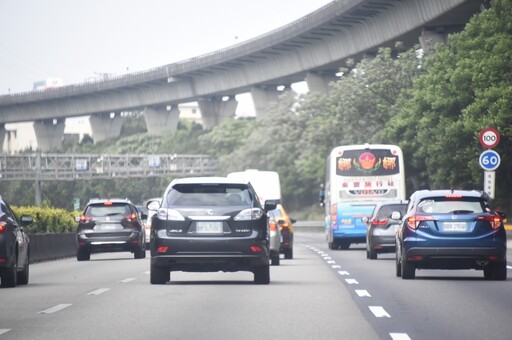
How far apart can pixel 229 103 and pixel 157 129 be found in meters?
11.9

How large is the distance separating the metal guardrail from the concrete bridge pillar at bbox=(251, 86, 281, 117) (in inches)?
931

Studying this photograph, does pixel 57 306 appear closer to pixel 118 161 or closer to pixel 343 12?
pixel 343 12

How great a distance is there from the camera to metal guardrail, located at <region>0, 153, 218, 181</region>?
13275 cm

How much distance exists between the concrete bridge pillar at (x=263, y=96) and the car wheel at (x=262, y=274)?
84.5 m

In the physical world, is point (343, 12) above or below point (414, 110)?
above

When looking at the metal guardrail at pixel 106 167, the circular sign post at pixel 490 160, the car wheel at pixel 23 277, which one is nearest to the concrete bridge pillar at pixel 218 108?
the metal guardrail at pixel 106 167

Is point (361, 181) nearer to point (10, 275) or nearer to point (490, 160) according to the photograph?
point (490, 160)

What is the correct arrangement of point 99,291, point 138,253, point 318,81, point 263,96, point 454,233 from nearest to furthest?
point 99,291 → point 454,233 → point 138,253 → point 318,81 → point 263,96

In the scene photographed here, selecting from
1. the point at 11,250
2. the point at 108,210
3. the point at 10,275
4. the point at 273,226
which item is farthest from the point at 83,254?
the point at 11,250

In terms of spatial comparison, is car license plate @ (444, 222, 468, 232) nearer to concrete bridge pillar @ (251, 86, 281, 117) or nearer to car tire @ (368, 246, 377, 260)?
car tire @ (368, 246, 377, 260)

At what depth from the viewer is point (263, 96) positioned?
108 metres

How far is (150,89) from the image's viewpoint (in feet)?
405

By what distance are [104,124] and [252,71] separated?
37.5 m

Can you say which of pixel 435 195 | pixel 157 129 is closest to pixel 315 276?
pixel 435 195
